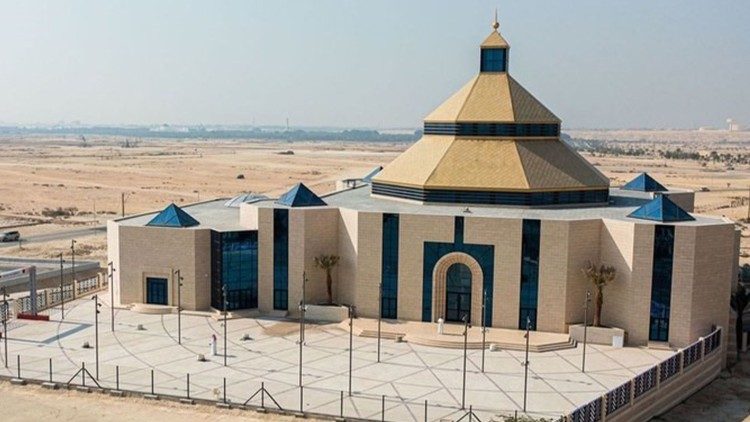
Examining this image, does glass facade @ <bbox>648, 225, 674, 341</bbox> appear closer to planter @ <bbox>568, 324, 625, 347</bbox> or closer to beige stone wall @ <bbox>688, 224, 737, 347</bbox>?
beige stone wall @ <bbox>688, 224, 737, 347</bbox>

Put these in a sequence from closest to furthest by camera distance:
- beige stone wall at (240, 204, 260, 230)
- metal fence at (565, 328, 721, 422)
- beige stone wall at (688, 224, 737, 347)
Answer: metal fence at (565, 328, 721, 422), beige stone wall at (688, 224, 737, 347), beige stone wall at (240, 204, 260, 230)

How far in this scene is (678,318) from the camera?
132 ft

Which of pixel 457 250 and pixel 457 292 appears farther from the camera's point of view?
pixel 457 292

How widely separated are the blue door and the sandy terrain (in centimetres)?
1413

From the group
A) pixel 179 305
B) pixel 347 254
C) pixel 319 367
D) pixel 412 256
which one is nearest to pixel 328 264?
pixel 347 254

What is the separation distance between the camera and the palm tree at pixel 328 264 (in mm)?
45438

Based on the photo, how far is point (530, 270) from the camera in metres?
42.4

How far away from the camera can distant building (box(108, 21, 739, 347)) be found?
134ft

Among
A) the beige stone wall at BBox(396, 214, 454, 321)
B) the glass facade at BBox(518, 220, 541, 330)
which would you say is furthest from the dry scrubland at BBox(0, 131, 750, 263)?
the glass facade at BBox(518, 220, 541, 330)

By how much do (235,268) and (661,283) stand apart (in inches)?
986

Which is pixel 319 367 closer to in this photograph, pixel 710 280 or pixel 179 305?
pixel 179 305

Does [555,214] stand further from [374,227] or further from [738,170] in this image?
[738,170]

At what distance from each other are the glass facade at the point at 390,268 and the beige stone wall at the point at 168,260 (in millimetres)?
11155

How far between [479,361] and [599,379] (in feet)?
19.7
